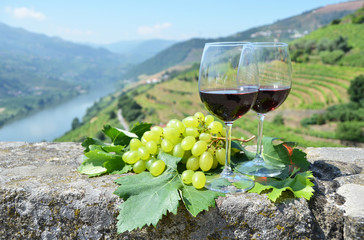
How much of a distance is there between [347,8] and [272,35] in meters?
28.3

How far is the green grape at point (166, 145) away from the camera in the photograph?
1098mm

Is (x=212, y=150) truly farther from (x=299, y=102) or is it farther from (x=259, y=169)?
(x=299, y=102)

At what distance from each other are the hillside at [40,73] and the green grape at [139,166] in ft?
272

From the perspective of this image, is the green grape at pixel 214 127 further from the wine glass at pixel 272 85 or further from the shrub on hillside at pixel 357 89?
the shrub on hillside at pixel 357 89

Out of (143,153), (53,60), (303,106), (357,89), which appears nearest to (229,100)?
(143,153)

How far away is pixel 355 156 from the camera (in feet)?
4.56

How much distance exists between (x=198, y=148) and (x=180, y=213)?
9.6 inches

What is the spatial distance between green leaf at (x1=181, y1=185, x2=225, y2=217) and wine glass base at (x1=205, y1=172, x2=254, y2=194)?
35 mm

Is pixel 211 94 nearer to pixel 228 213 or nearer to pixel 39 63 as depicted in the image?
pixel 228 213

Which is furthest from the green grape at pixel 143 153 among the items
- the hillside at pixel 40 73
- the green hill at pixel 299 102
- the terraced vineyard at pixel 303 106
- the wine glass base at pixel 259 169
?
the hillside at pixel 40 73

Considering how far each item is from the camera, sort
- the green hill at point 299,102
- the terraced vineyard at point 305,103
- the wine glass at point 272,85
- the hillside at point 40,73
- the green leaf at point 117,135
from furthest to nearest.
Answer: the hillside at point 40,73, the green hill at point 299,102, the terraced vineyard at point 305,103, the green leaf at point 117,135, the wine glass at point 272,85

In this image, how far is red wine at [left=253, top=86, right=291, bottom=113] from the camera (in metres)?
1.17

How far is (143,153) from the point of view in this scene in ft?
3.59

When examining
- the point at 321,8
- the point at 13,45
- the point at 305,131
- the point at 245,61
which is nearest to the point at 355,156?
the point at 245,61
